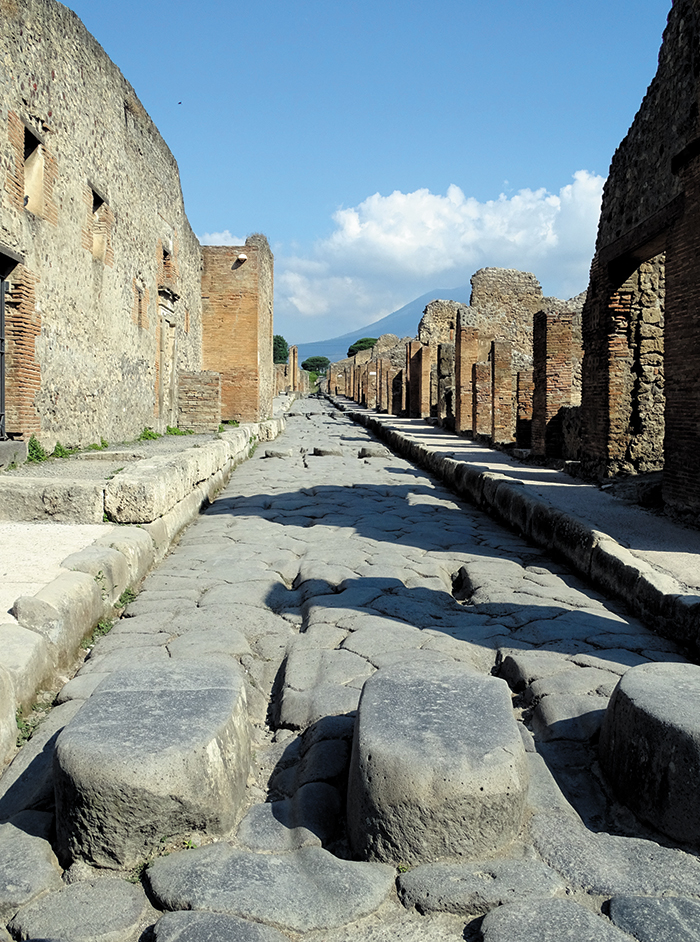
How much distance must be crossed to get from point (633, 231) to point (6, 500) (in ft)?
20.2

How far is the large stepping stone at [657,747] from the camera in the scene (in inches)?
70.9

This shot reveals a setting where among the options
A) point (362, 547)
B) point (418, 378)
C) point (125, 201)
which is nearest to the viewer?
point (362, 547)

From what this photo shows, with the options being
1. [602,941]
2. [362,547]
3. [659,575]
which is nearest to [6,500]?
[362,547]

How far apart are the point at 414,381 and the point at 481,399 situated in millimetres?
8038

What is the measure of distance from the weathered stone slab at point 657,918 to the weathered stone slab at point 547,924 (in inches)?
1.4

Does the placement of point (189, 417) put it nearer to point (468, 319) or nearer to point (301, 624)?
point (301, 624)

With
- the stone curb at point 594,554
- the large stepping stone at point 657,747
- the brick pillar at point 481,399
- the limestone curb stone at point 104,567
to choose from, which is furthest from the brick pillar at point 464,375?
the large stepping stone at point 657,747

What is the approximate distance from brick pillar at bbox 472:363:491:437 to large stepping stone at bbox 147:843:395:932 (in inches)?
528

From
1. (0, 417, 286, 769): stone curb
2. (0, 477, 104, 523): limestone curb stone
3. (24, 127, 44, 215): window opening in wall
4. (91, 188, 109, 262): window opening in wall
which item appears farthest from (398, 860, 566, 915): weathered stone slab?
(91, 188, 109, 262): window opening in wall

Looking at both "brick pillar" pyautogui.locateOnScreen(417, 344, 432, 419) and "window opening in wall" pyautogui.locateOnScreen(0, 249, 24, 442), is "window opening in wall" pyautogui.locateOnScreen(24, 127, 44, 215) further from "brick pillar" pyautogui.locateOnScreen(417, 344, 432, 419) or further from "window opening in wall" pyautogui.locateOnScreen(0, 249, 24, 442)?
"brick pillar" pyautogui.locateOnScreen(417, 344, 432, 419)

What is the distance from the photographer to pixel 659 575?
3764 mm

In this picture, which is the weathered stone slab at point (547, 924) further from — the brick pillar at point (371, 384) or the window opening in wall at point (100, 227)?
the brick pillar at point (371, 384)

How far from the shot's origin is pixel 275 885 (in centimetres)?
160

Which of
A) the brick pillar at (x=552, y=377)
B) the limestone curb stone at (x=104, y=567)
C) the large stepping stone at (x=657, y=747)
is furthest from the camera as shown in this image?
the brick pillar at (x=552, y=377)
